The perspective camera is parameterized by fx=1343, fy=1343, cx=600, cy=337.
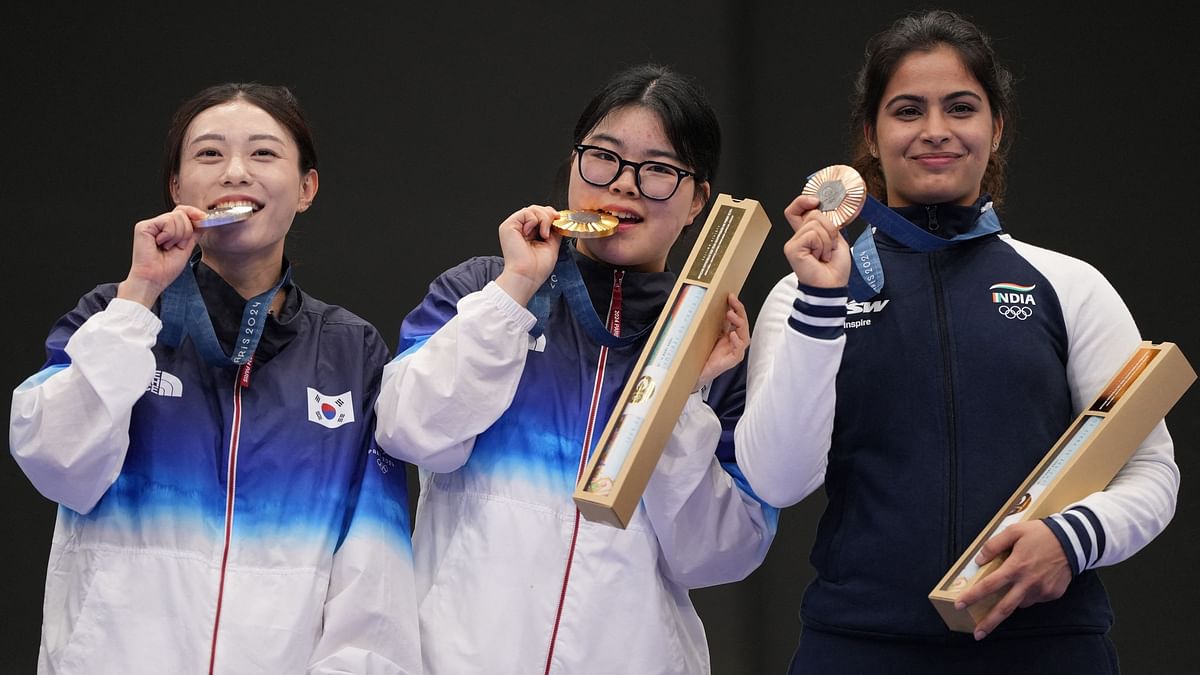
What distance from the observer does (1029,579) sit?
1.65 meters

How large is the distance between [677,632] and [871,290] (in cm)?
58

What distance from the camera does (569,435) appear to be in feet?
6.60

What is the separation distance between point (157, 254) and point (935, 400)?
1.10 meters

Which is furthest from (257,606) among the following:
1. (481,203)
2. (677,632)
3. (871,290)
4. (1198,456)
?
(1198,456)

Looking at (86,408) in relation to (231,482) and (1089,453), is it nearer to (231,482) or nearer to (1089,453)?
(231,482)

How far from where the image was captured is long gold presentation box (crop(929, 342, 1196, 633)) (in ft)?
5.51

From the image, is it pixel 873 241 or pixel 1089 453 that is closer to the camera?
pixel 1089 453

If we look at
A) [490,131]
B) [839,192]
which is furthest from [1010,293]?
[490,131]

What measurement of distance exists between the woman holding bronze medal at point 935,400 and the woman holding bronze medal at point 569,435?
145mm

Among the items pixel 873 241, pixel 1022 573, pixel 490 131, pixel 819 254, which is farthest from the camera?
pixel 490 131

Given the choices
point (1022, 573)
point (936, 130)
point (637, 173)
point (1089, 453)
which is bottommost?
point (1022, 573)

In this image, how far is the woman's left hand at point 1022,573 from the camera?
1645 mm

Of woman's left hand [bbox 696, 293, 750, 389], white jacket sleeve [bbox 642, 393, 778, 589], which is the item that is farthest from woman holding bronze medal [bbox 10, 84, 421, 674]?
woman's left hand [bbox 696, 293, 750, 389]

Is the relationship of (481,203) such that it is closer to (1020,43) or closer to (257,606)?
(1020,43)
